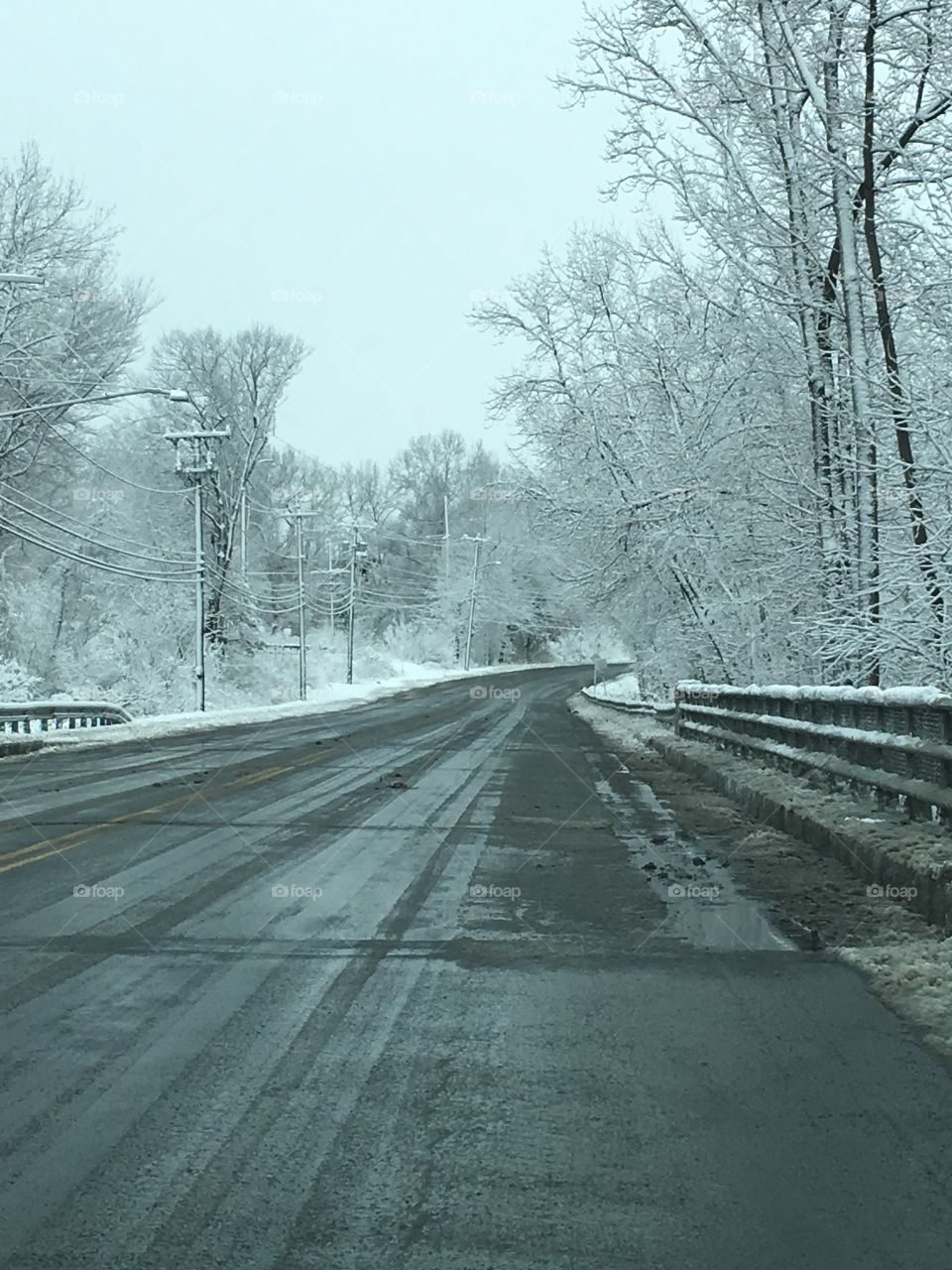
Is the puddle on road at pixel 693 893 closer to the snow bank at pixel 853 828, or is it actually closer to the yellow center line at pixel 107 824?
the snow bank at pixel 853 828

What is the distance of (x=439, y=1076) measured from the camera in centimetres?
492

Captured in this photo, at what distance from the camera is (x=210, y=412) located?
59438mm

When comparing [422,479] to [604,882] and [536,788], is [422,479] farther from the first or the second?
[604,882]

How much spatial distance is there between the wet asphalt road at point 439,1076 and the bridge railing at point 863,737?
5.83 feet

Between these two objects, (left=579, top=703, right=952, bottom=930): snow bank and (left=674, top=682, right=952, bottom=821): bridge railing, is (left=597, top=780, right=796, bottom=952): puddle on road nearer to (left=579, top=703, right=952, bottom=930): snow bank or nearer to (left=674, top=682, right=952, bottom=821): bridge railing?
(left=579, top=703, right=952, bottom=930): snow bank

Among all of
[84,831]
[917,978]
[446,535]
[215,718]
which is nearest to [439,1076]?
[917,978]

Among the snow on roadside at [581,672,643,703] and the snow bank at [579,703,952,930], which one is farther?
the snow on roadside at [581,672,643,703]

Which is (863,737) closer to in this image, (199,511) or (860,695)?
(860,695)

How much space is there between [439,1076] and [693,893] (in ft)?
13.9

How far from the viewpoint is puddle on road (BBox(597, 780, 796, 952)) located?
291 inches

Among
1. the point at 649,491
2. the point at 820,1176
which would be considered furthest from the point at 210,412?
the point at 820,1176

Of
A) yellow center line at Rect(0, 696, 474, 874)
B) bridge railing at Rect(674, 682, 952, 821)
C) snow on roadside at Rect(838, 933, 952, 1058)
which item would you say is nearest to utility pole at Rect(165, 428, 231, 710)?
yellow center line at Rect(0, 696, 474, 874)

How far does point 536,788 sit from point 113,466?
55.5 meters

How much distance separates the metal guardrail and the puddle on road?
2024cm
